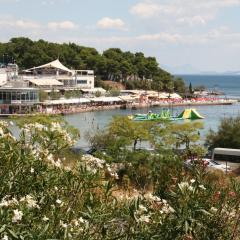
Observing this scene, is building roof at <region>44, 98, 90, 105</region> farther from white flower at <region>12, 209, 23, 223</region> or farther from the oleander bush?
white flower at <region>12, 209, 23, 223</region>

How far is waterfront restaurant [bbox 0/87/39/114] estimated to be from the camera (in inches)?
1620

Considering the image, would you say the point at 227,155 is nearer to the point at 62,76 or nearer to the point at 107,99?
the point at 107,99

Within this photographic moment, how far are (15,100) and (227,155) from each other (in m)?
25.6

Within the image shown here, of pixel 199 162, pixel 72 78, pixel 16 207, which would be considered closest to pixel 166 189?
pixel 199 162

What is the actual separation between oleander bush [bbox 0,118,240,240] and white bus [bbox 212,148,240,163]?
50.2 ft

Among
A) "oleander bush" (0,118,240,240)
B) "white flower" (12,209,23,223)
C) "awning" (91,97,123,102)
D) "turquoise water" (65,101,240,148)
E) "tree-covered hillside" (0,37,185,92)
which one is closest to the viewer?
"white flower" (12,209,23,223)

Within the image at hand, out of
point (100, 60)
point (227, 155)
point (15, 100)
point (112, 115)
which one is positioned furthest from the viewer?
point (100, 60)

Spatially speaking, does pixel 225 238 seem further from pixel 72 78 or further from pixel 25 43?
pixel 25 43

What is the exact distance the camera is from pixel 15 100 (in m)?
41.2

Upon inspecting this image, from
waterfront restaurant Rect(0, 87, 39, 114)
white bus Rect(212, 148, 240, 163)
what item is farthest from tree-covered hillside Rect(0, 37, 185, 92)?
white bus Rect(212, 148, 240, 163)

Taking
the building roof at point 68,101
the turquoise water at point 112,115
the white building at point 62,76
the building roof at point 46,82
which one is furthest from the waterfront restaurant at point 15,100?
the white building at point 62,76

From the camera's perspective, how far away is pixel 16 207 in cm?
238

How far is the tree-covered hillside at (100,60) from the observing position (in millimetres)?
62938

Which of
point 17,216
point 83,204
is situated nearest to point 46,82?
point 83,204
